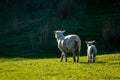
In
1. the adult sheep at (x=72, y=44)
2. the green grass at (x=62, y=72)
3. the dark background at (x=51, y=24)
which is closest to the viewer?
the green grass at (x=62, y=72)

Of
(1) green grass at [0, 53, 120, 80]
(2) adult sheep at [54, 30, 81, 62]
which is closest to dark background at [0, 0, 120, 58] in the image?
(2) adult sheep at [54, 30, 81, 62]

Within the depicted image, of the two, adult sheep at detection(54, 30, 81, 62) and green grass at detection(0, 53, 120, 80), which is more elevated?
adult sheep at detection(54, 30, 81, 62)

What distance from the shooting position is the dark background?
30.0m

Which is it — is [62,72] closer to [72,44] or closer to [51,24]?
[72,44]

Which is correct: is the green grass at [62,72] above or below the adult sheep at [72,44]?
below

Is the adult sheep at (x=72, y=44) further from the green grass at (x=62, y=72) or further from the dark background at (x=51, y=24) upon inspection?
the dark background at (x=51, y=24)

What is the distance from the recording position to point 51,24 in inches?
1473

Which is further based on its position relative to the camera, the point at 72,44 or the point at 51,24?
the point at 51,24

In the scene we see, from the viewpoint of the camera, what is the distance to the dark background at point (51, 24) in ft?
98.4

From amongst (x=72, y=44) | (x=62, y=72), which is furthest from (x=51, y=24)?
(x=62, y=72)

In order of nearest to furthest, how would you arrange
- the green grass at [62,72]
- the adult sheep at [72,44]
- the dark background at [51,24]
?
the green grass at [62,72] < the adult sheep at [72,44] < the dark background at [51,24]

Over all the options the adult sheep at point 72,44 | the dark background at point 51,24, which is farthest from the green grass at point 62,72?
the dark background at point 51,24

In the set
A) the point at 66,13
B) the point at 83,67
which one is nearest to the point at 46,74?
the point at 83,67

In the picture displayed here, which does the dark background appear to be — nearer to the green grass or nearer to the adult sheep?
the adult sheep
